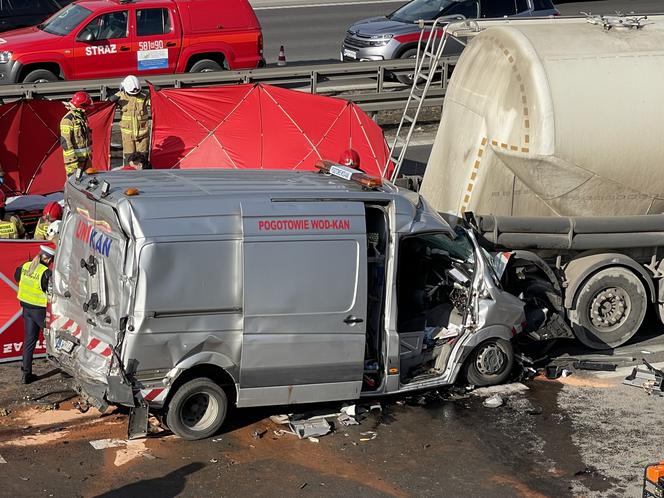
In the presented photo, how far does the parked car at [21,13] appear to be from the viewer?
2358cm

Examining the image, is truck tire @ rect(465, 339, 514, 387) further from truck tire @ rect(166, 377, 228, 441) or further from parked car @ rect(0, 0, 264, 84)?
parked car @ rect(0, 0, 264, 84)

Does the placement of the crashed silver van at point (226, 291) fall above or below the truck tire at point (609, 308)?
above

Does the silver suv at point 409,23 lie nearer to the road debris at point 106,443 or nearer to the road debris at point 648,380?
the road debris at point 648,380

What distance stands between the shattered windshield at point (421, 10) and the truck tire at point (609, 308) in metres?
12.0

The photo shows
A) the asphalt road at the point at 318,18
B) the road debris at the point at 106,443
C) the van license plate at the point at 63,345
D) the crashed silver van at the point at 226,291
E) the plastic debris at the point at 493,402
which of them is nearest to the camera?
the crashed silver van at the point at 226,291

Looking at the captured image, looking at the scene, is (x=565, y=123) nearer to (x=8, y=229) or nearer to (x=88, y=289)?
(x=88, y=289)

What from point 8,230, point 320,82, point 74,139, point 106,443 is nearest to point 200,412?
point 106,443

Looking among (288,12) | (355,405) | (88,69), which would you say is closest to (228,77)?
(88,69)

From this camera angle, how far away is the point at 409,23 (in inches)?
A: 905

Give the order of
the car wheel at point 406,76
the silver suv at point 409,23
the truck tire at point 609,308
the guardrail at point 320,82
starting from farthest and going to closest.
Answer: the silver suv at point 409,23 < the car wheel at point 406,76 < the guardrail at point 320,82 < the truck tire at point 609,308

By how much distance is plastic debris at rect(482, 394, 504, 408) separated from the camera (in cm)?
1037

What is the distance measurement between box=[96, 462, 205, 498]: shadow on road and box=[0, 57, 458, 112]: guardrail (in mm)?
10301

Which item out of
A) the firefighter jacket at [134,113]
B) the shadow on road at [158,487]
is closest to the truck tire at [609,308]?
the shadow on road at [158,487]

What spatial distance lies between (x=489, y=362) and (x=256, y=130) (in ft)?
21.2
